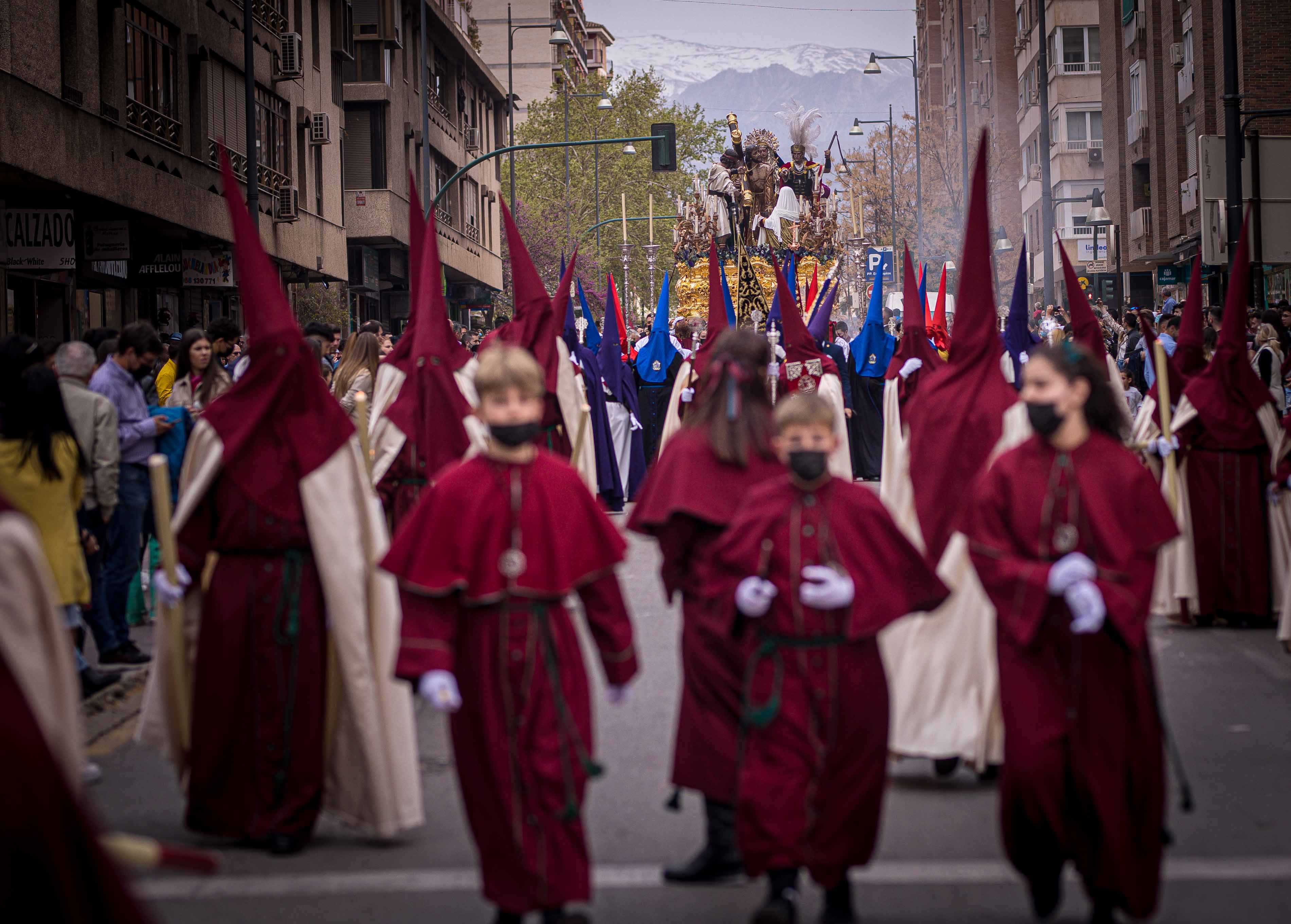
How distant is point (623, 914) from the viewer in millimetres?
5000

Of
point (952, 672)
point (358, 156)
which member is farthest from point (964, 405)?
point (358, 156)

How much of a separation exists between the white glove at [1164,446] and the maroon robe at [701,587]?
512 cm

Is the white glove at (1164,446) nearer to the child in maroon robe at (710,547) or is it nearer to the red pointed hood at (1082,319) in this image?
the red pointed hood at (1082,319)

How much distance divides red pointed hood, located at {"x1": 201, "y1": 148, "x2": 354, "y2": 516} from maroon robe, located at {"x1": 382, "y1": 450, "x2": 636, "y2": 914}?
1.23m

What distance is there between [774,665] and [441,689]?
105cm

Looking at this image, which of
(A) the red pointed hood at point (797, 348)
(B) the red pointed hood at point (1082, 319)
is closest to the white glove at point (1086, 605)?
(B) the red pointed hood at point (1082, 319)

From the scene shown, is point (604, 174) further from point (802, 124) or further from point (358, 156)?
point (802, 124)

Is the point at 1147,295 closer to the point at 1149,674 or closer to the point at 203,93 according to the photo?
the point at 203,93

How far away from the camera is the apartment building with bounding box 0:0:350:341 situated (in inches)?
744

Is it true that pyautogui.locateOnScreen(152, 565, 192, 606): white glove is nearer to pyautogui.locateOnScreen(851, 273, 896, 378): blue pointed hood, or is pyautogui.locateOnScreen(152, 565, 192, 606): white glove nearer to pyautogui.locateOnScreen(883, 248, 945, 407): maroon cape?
pyautogui.locateOnScreen(883, 248, 945, 407): maroon cape

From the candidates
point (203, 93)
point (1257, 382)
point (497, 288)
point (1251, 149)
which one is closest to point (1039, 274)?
point (497, 288)

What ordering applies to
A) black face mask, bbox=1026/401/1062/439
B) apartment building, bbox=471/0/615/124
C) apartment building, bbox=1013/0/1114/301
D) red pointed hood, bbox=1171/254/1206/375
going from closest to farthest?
1. black face mask, bbox=1026/401/1062/439
2. red pointed hood, bbox=1171/254/1206/375
3. apartment building, bbox=1013/0/1114/301
4. apartment building, bbox=471/0/615/124

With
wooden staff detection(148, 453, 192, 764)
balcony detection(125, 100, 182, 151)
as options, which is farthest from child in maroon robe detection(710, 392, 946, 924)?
balcony detection(125, 100, 182, 151)

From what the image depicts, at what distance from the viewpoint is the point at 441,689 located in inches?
176
